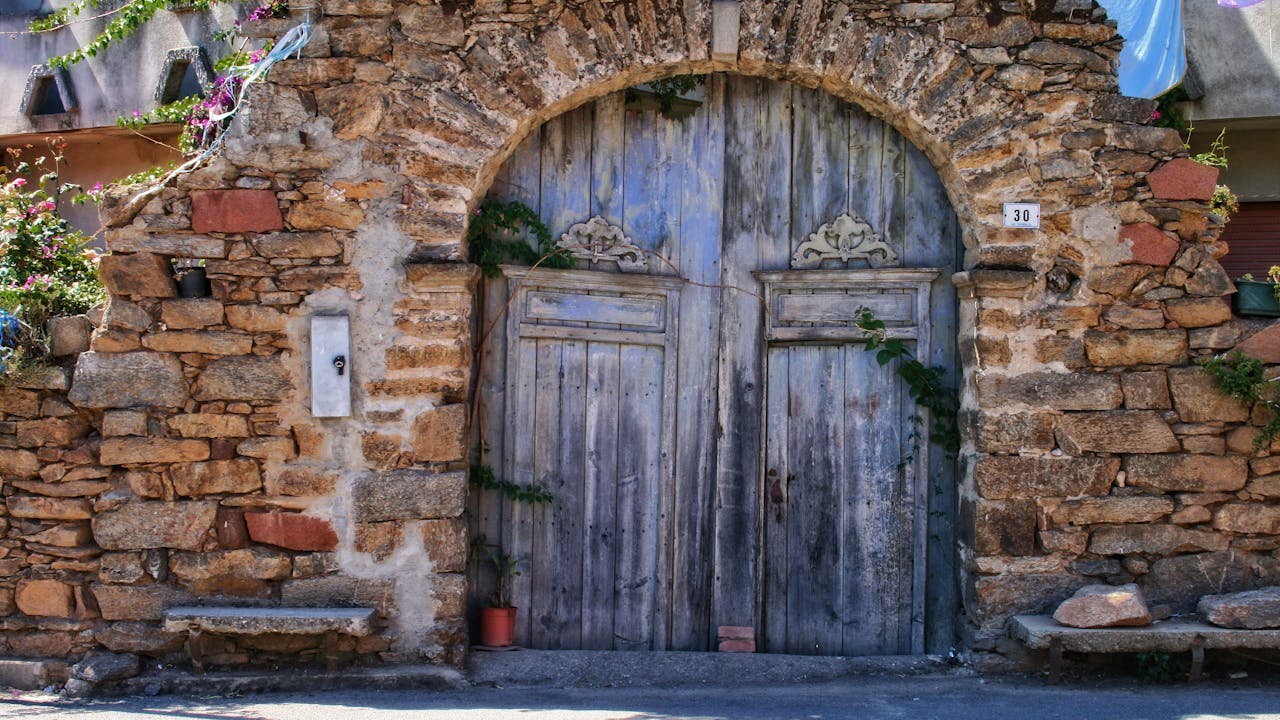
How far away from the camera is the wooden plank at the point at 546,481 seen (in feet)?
15.9

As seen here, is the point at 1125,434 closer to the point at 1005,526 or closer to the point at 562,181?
the point at 1005,526

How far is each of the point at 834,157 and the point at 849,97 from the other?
0.95 ft

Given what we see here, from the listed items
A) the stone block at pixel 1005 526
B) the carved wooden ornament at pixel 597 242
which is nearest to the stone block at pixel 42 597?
the carved wooden ornament at pixel 597 242

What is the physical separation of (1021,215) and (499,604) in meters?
2.77

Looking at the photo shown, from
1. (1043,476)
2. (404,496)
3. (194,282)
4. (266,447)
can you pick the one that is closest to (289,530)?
(266,447)

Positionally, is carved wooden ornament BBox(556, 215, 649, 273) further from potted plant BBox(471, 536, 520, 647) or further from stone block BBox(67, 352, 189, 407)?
stone block BBox(67, 352, 189, 407)

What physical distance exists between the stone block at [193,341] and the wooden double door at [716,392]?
1.07m

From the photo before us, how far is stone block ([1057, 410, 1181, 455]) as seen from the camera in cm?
456

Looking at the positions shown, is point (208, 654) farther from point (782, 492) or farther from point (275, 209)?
point (782, 492)

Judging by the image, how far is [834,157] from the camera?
16.2ft

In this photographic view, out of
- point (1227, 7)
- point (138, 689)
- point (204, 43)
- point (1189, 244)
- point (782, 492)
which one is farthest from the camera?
point (204, 43)

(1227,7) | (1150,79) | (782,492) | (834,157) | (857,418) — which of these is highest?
(1227,7)

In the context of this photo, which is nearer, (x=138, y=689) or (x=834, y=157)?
(x=138, y=689)

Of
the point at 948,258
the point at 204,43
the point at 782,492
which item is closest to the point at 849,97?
the point at 948,258
